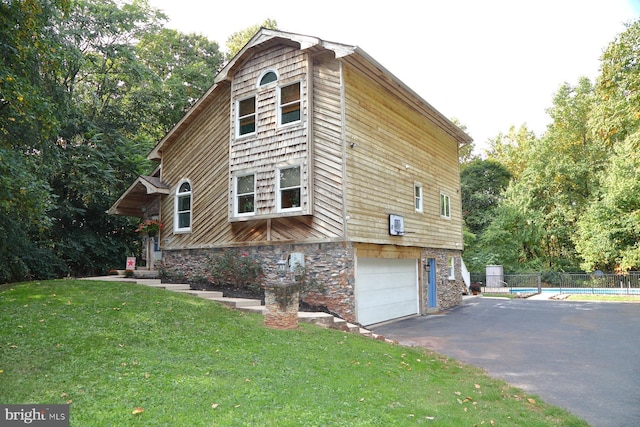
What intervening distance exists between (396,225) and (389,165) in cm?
207

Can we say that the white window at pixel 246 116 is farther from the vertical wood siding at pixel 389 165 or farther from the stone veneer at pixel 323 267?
the stone veneer at pixel 323 267

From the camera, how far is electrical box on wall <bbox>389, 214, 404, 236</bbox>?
13805mm

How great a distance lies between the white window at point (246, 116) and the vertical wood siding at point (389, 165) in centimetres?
352

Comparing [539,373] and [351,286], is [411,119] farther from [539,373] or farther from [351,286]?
[539,373]

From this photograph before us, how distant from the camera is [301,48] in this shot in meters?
12.5

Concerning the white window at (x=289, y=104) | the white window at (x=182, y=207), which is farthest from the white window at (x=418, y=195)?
the white window at (x=182, y=207)

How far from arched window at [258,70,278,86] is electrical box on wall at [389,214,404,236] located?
586 centimetres

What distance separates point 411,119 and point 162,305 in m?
11.2

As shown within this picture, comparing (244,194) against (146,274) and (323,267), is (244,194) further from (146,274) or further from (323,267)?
(146,274)

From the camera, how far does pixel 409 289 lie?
15.8 meters

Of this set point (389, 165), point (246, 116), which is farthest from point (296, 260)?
point (246, 116)

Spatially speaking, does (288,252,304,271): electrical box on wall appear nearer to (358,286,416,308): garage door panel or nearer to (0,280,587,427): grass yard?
(358,286,416,308): garage door panel

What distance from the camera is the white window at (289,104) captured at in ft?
42.8

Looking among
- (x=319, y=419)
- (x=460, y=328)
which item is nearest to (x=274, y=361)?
(x=319, y=419)
